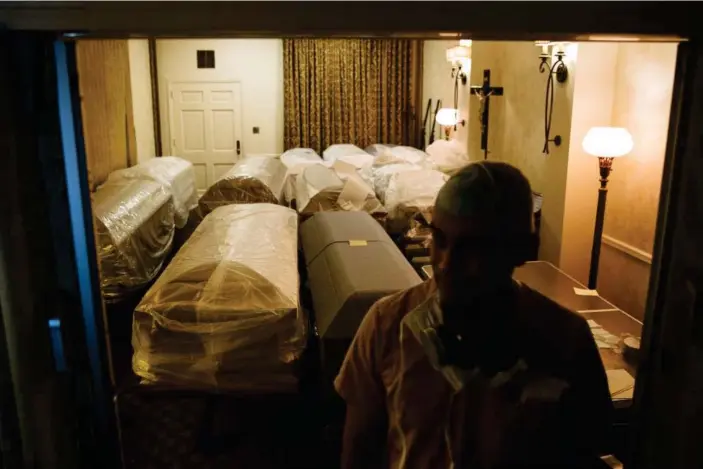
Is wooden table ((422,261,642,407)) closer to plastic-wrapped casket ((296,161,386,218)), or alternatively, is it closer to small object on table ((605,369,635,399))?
small object on table ((605,369,635,399))

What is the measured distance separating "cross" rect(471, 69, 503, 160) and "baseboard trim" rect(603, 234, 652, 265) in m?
1.70

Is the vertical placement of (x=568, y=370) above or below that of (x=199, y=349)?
above

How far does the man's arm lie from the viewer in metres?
1.14

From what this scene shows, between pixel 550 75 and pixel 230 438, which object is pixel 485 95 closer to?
pixel 550 75

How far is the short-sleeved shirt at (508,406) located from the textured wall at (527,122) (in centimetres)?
324

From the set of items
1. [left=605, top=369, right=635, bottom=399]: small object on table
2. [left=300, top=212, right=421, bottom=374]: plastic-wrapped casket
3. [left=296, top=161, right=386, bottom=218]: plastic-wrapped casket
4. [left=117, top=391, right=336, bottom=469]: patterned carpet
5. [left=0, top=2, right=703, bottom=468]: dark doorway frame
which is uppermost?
[left=0, top=2, right=703, bottom=468]: dark doorway frame

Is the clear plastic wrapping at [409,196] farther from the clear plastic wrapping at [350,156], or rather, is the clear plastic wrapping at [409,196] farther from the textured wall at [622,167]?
the clear plastic wrapping at [350,156]

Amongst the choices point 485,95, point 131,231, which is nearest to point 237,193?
point 131,231

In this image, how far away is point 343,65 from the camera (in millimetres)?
8234

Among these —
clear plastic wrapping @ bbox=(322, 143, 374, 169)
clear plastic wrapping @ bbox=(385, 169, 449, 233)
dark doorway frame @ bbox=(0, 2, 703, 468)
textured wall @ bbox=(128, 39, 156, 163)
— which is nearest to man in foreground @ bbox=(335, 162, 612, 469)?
dark doorway frame @ bbox=(0, 2, 703, 468)

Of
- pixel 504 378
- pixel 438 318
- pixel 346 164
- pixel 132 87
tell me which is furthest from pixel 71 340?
pixel 132 87

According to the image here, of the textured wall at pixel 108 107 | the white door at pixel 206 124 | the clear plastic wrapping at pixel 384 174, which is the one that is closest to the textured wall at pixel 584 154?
the clear plastic wrapping at pixel 384 174

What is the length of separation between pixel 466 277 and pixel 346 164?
4.40 meters

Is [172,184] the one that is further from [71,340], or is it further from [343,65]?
[71,340]
